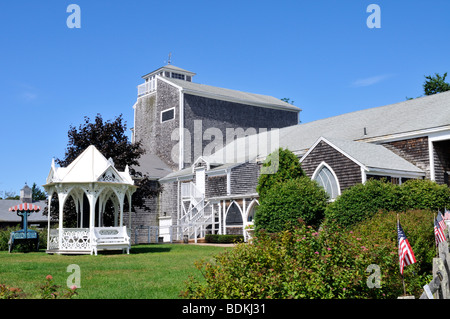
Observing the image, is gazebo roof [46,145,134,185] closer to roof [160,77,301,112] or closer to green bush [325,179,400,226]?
green bush [325,179,400,226]

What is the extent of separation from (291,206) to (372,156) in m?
5.43

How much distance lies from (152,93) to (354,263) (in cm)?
3871

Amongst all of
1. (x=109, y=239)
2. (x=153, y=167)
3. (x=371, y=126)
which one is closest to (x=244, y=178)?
(x=371, y=126)

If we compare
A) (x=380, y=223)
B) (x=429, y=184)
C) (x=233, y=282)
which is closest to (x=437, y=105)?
(x=429, y=184)

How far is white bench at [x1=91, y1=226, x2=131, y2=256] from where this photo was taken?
1938 centimetres

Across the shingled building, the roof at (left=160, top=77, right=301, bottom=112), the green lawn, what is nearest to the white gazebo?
the green lawn

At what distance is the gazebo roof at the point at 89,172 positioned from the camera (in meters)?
19.5

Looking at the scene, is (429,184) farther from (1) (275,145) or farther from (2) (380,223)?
(1) (275,145)

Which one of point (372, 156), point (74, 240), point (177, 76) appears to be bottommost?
point (74, 240)

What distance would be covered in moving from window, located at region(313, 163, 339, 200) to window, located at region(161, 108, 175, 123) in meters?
20.8

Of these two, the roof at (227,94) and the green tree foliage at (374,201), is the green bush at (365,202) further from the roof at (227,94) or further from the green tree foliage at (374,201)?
the roof at (227,94)

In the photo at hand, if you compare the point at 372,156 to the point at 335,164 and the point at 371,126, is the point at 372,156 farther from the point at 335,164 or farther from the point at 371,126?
the point at 371,126

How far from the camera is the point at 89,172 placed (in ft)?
64.9

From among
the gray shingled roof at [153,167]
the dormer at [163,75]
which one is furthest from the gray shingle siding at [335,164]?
the dormer at [163,75]
